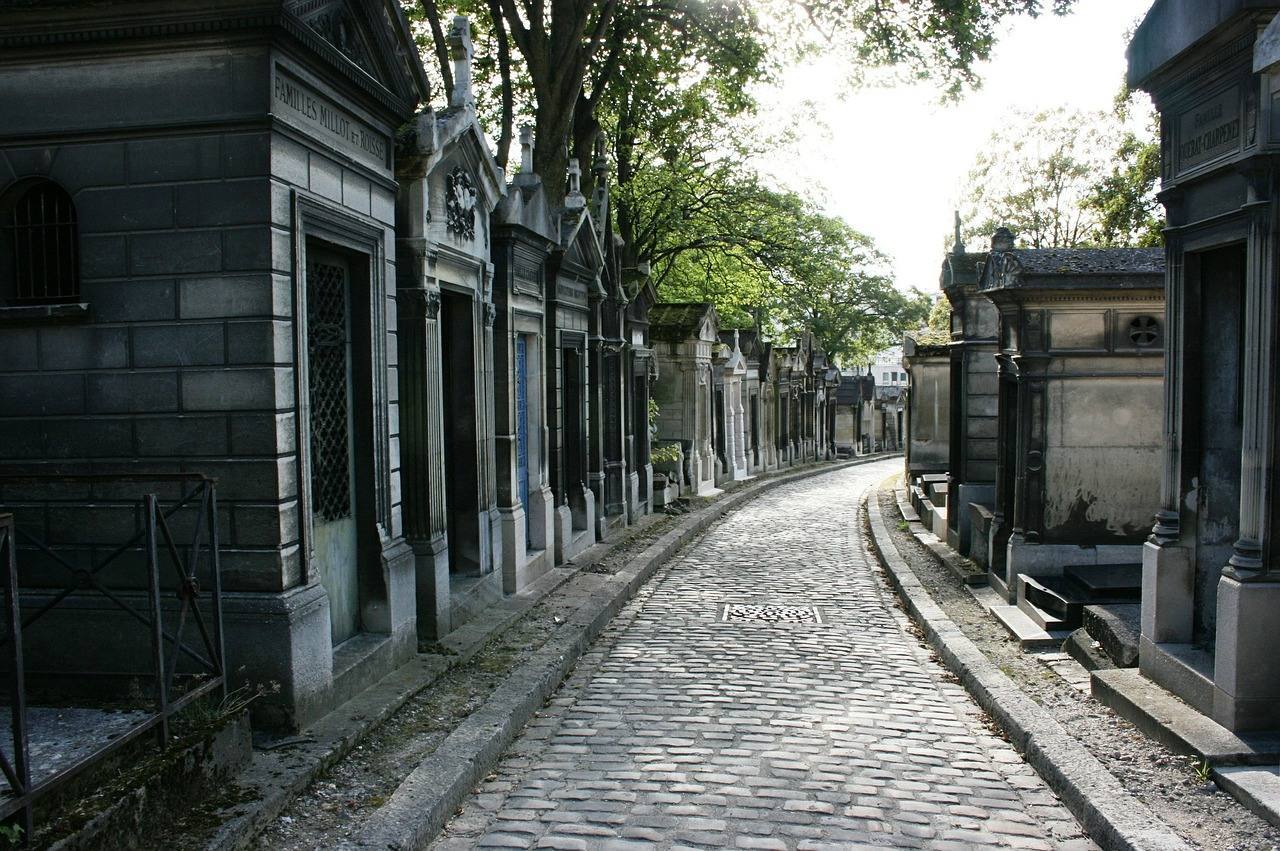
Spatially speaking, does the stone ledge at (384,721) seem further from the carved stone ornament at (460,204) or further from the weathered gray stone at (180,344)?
the carved stone ornament at (460,204)

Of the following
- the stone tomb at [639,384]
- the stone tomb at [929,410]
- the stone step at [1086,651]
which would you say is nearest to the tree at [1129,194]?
the stone tomb at [929,410]

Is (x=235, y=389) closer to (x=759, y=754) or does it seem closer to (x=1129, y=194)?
(x=759, y=754)

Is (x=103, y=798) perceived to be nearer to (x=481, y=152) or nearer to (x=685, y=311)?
(x=481, y=152)

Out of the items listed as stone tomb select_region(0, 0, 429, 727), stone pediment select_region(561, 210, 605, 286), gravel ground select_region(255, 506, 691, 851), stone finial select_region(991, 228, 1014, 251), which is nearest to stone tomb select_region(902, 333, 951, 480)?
stone pediment select_region(561, 210, 605, 286)

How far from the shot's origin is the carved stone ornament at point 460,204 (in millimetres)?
8484

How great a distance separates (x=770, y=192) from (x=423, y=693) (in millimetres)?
19315

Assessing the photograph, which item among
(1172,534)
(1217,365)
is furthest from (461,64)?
(1172,534)

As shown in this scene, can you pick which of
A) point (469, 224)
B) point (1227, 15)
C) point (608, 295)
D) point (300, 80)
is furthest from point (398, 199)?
point (608, 295)

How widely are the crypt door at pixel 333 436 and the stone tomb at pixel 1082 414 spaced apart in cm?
627

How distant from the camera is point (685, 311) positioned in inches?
894

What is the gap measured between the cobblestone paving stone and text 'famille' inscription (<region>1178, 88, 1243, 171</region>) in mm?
3689

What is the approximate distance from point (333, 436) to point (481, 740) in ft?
7.36

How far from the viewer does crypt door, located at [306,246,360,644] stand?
6535 millimetres

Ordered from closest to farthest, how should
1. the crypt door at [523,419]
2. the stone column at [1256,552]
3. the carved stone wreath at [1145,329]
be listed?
the stone column at [1256,552] < the carved stone wreath at [1145,329] < the crypt door at [523,419]
